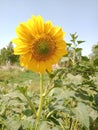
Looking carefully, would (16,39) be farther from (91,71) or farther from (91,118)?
(91,118)

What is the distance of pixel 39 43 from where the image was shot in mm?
1558

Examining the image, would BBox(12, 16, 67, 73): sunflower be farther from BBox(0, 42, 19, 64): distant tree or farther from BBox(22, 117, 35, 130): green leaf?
BBox(0, 42, 19, 64): distant tree

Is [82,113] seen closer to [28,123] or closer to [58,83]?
[58,83]

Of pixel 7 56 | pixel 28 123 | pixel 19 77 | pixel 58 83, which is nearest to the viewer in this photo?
pixel 58 83

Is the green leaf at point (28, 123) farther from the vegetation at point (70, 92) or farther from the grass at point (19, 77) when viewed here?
the grass at point (19, 77)

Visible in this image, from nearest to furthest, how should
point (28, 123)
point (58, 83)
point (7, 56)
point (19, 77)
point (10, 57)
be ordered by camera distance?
point (58, 83)
point (28, 123)
point (19, 77)
point (7, 56)
point (10, 57)

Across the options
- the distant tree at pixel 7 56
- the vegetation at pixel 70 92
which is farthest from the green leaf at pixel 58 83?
the distant tree at pixel 7 56

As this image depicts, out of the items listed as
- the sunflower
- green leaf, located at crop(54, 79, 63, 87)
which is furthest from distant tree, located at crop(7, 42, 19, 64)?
green leaf, located at crop(54, 79, 63, 87)

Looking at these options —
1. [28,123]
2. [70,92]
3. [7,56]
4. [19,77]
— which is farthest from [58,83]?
[7,56]

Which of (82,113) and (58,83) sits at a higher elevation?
(58,83)

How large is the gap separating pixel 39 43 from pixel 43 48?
4cm

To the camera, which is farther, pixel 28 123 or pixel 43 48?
pixel 28 123

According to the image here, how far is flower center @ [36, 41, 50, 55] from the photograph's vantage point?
1.55 m

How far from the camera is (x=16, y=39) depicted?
5.09 feet
